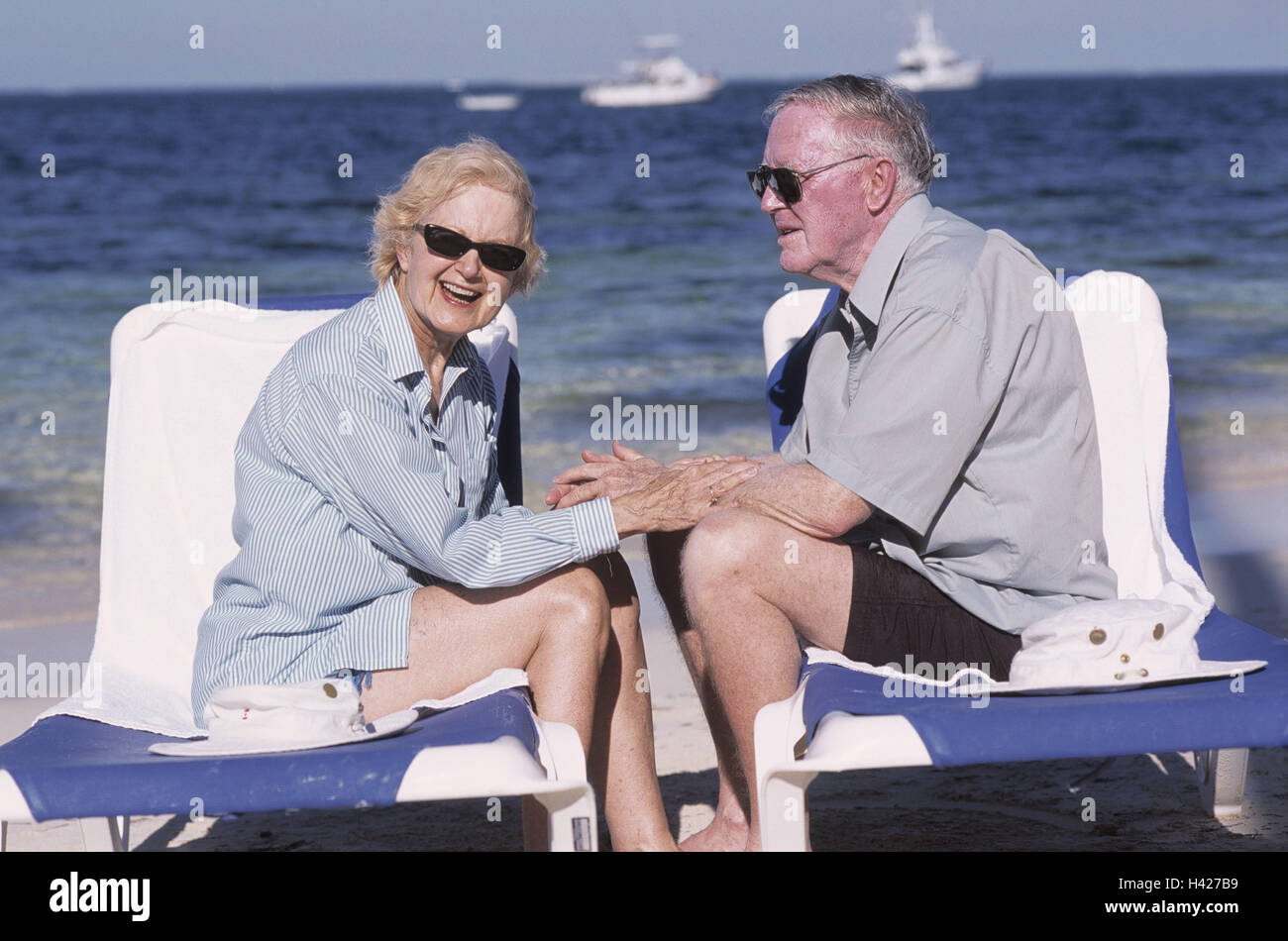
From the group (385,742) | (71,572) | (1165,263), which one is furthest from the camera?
(1165,263)

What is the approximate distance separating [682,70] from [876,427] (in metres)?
45.1

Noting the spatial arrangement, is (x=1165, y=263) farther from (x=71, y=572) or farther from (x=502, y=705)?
(x=502, y=705)

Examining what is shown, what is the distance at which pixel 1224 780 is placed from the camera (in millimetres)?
3453

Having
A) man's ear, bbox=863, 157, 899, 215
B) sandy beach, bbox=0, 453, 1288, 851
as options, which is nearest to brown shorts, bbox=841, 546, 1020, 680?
sandy beach, bbox=0, 453, 1288, 851

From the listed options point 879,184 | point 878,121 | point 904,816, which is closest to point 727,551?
point 879,184

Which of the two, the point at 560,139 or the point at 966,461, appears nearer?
the point at 966,461

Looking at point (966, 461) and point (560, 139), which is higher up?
point (560, 139)

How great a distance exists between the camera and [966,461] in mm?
2979

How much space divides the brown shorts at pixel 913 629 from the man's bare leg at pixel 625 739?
454 mm

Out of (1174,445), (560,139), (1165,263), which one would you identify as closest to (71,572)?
(1174,445)

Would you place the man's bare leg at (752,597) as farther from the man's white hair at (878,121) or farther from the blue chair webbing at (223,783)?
the man's white hair at (878,121)

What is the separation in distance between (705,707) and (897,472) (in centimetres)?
81

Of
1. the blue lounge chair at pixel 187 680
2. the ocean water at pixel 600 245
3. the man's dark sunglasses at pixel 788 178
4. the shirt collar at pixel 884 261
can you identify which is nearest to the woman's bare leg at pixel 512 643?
the blue lounge chair at pixel 187 680

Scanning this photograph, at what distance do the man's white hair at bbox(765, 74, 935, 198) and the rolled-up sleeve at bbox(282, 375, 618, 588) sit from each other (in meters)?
0.95
